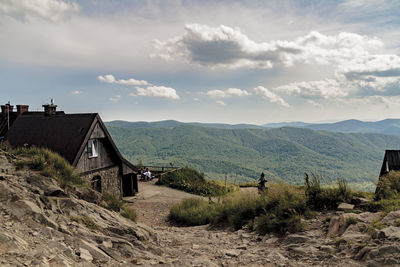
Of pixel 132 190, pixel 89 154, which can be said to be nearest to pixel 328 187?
pixel 89 154

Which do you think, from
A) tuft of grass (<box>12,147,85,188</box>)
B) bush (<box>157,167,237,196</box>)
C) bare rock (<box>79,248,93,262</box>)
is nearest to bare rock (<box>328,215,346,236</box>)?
bare rock (<box>79,248,93,262</box>)

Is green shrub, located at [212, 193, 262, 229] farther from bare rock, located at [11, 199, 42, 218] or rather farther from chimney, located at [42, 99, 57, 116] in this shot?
chimney, located at [42, 99, 57, 116]

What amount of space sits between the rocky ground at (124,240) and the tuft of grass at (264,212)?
0.43 meters

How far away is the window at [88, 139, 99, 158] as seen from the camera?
1852 centimetres

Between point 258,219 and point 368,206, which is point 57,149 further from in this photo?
point 368,206

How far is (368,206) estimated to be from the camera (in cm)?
841

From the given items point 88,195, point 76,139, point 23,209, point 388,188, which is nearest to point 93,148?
point 76,139

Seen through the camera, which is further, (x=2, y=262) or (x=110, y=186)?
(x=110, y=186)

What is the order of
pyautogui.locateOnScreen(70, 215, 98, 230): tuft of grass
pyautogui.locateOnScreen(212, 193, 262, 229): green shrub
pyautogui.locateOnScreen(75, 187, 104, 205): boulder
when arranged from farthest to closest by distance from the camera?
pyautogui.locateOnScreen(212, 193, 262, 229): green shrub < pyautogui.locateOnScreen(75, 187, 104, 205): boulder < pyautogui.locateOnScreen(70, 215, 98, 230): tuft of grass

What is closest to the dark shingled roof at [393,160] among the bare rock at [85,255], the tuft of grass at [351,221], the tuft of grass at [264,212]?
the tuft of grass at [264,212]

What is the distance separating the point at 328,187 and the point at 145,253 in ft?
22.8

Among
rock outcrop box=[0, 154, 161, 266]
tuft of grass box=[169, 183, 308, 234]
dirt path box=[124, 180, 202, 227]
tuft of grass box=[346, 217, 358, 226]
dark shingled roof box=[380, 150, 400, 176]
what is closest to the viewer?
rock outcrop box=[0, 154, 161, 266]

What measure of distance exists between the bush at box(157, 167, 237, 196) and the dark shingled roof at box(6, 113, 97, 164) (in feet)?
46.4

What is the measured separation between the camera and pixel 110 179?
2072 cm
